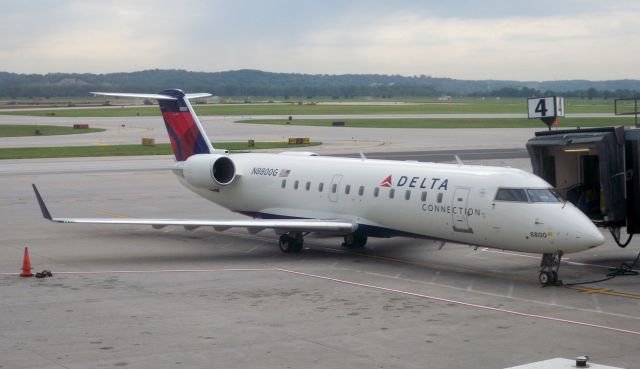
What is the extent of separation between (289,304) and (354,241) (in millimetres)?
7987

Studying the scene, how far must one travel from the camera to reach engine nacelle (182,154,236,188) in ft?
101

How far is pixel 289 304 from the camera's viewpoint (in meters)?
20.2

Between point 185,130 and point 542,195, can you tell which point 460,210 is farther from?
point 185,130

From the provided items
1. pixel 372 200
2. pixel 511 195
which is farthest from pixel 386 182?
pixel 511 195

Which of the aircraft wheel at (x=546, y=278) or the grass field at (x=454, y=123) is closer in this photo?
the aircraft wheel at (x=546, y=278)

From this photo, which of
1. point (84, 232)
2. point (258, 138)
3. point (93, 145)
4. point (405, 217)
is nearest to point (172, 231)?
point (84, 232)

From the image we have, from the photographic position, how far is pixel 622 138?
80.3 feet

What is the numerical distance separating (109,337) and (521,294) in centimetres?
926

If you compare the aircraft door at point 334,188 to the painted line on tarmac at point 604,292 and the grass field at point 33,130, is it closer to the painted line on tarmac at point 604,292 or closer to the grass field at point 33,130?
the painted line on tarmac at point 604,292

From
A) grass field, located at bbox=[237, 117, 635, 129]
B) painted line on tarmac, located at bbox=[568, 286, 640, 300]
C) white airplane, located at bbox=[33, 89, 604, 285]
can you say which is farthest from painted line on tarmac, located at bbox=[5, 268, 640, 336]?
grass field, located at bbox=[237, 117, 635, 129]

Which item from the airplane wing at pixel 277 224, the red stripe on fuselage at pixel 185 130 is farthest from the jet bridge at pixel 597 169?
the red stripe on fuselage at pixel 185 130

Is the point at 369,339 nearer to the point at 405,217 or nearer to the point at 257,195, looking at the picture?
the point at 405,217

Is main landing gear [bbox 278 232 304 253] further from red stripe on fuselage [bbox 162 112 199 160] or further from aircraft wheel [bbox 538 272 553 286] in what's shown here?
aircraft wheel [bbox 538 272 553 286]

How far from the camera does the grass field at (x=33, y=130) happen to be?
308 feet
